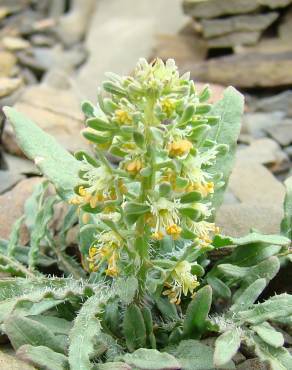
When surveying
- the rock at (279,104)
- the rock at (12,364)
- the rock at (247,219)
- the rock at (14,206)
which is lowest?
the rock at (279,104)

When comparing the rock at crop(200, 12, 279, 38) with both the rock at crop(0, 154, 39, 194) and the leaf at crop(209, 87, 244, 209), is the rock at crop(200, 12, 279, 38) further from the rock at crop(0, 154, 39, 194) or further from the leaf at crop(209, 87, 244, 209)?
the leaf at crop(209, 87, 244, 209)

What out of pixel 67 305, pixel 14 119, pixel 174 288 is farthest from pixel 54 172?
pixel 174 288

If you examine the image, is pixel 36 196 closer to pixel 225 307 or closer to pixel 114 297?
pixel 114 297

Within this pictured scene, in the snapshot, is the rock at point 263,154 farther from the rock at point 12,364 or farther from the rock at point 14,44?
the rock at point 14,44

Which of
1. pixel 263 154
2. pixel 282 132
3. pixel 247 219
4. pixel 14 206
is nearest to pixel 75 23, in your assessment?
pixel 282 132

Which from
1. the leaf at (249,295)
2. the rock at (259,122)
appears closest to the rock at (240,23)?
the rock at (259,122)

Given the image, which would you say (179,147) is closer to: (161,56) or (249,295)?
(249,295)

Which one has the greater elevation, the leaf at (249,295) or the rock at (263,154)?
the leaf at (249,295)
